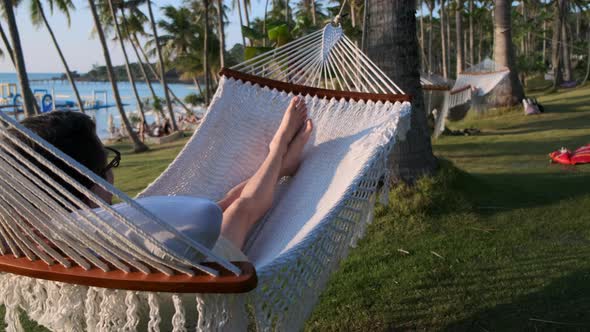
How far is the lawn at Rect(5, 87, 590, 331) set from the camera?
1.69 meters

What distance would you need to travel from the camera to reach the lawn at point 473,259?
1.69 meters

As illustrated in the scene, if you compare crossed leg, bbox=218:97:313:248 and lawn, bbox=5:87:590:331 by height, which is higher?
crossed leg, bbox=218:97:313:248

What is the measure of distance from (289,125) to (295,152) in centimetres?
11

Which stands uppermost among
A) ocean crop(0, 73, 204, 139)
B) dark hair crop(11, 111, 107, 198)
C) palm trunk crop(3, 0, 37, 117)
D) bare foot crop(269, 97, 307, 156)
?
palm trunk crop(3, 0, 37, 117)

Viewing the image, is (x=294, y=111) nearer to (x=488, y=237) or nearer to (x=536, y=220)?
(x=488, y=237)

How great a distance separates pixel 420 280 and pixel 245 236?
0.74 m

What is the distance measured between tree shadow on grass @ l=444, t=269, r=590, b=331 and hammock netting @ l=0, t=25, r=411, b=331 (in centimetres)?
48

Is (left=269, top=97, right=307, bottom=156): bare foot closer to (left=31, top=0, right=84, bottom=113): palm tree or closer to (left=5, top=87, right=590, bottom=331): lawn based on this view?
(left=5, top=87, right=590, bottom=331): lawn

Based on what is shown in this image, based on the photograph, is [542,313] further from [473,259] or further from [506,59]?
[506,59]

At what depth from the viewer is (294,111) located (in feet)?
6.59

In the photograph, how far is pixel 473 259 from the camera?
2.09 meters

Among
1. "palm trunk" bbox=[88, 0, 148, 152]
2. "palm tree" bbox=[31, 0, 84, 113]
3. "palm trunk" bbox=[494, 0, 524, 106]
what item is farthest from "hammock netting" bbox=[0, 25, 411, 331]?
"palm tree" bbox=[31, 0, 84, 113]

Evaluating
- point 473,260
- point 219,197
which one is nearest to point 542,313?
point 473,260

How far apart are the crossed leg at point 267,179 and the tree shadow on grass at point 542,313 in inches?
27.2
